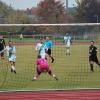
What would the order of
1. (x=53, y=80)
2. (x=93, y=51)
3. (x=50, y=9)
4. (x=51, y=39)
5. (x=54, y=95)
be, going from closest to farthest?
(x=54, y=95)
(x=51, y=39)
(x=53, y=80)
(x=93, y=51)
(x=50, y=9)

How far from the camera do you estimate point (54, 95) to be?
15352mm

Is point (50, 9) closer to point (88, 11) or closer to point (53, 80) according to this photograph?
point (88, 11)

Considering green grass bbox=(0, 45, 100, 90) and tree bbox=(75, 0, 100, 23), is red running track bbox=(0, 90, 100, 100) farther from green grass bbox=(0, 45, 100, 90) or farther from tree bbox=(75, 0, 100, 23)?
tree bbox=(75, 0, 100, 23)

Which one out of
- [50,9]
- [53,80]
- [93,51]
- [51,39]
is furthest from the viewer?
[50,9]

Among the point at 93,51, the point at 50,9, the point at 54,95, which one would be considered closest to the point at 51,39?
the point at 54,95

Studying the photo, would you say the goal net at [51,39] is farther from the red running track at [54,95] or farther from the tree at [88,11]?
the tree at [88,11]

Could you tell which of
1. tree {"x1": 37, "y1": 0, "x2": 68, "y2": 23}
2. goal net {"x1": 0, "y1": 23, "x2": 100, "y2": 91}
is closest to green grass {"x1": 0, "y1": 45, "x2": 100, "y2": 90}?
goal net {"x1": 0, "y1": 23, "x2": 100, "y2": 91}

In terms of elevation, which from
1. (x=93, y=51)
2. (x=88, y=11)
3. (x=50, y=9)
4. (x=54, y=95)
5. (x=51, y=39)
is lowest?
(x=54, y=95)

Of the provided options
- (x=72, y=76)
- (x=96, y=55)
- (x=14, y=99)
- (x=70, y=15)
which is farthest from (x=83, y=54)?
(x=70, y=15)

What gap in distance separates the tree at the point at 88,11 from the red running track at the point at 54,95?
66.7 m

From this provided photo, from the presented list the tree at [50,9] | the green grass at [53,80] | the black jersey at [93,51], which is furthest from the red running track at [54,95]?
the tree at [50,9]

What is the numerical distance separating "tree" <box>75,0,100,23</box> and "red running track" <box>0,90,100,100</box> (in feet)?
219

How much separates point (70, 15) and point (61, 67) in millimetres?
63550

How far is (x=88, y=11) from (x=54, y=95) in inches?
2725
